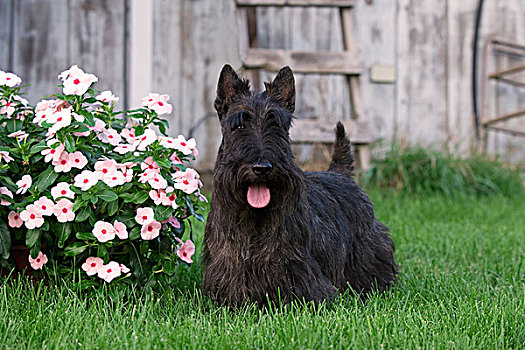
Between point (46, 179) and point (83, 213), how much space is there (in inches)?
9.7

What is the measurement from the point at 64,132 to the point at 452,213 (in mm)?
3876

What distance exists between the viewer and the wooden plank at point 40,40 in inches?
287

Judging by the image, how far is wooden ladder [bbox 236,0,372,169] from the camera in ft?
19.0

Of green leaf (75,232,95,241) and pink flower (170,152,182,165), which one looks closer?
green leaf (75,232,95,241)

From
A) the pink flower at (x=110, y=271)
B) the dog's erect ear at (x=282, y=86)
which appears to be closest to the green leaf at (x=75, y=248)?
the pink flower at (x=110, y=271)

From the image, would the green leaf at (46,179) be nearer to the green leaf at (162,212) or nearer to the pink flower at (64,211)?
the pink flower at (64,211)

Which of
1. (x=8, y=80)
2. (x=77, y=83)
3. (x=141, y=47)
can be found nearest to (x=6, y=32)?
(x=141, y=47)

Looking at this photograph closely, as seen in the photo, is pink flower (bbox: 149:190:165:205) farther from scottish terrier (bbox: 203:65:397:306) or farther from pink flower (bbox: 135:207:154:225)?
scottish terrier (bbox: 203:65:397:306)

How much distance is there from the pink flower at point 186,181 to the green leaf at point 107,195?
0.90ft

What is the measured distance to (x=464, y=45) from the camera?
7965mm

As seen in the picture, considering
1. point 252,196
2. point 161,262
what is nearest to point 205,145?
point 161,262

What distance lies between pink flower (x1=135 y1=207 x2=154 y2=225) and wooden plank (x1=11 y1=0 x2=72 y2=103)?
4939 mm

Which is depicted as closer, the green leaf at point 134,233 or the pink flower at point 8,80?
the green leaf at point 134,233

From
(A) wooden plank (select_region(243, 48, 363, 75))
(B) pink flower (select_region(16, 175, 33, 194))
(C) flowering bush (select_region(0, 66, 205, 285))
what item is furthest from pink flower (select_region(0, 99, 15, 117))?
(A) wooden plank (select_region(243, 48, 363, 75))
